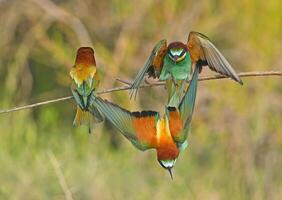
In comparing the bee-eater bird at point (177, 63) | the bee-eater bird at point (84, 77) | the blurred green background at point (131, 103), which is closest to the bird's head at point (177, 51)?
the bee-eater bird at point (177, 63)

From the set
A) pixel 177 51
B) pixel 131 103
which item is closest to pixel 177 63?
pixel 177 51

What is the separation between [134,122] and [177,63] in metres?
0.12

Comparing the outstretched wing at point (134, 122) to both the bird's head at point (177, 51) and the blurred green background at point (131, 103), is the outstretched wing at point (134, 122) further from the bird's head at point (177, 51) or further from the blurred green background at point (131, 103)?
the blurred green background at point (131, 103)

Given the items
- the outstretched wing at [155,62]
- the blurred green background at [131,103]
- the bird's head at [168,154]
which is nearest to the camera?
the bird's head at [168,154]

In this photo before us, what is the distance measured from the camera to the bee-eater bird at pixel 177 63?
1363mm

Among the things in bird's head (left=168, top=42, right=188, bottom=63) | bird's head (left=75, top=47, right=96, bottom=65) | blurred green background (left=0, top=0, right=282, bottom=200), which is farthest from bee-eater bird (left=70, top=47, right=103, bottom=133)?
blurred green background (left=0, top=0, right=282, bottom=200)

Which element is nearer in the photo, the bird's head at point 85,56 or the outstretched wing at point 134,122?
the outstretched wing at point 134,122

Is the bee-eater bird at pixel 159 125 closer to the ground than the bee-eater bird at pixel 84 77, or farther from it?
closer to the ground

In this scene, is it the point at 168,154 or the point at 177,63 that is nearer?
the point at 168,154

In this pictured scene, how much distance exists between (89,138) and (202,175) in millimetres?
790

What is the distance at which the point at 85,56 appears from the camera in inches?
56.4

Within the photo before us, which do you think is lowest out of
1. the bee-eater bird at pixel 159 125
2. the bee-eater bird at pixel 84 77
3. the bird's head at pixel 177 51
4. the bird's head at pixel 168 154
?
the bird's head at pixel 168 154

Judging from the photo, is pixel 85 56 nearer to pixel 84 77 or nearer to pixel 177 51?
pixel 84 77

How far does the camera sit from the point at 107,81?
5695 mm
